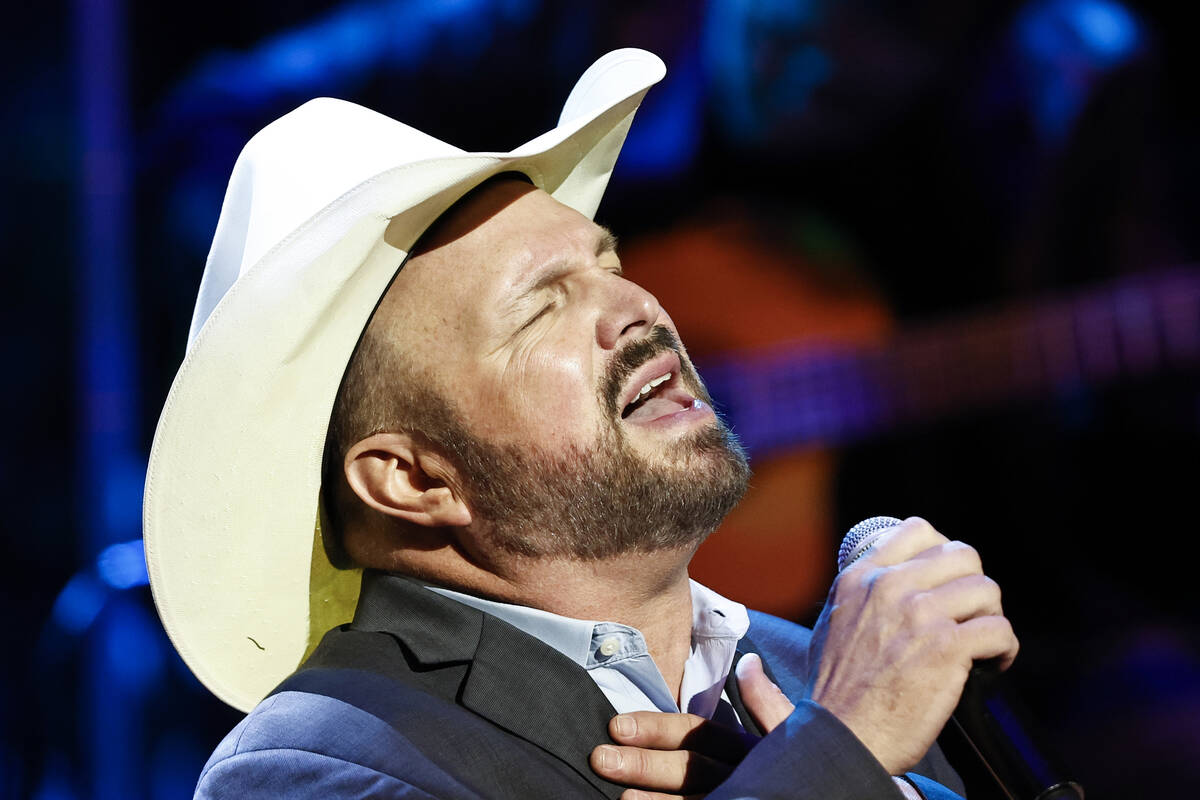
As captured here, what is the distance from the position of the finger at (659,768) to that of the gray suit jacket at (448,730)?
0.09 ft

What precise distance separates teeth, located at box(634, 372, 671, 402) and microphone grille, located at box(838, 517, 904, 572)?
369mm

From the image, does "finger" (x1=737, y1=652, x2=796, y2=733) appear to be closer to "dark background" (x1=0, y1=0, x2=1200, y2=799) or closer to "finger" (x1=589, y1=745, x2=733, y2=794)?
"finger" (x1=589, y1=745, x2=733, y2=794)

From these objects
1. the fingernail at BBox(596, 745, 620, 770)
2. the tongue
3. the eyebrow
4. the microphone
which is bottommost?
the fingernail at BBox(596, 745, 620, 770)

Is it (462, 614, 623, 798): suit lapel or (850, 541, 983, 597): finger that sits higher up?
(850, 541, 983, 597): finger

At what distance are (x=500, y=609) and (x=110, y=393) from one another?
215 cm

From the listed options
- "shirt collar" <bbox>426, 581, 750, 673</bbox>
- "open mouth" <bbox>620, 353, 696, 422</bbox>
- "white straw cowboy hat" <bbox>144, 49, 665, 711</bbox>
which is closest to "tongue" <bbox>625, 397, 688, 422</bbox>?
"open mouth" <bbox>620, 353, 696, 422</bbox>

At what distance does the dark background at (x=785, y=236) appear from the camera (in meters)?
2.86

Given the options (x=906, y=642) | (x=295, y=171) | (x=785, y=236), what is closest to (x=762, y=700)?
(x=906, y=642)

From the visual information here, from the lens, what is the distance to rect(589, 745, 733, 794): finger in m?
1.33

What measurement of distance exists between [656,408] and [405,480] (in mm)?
408

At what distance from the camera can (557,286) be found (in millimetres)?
1681

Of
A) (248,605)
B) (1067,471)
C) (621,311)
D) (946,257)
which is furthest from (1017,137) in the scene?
(248,605)

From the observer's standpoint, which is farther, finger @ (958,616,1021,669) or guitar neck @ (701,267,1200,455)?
guitar neck @ (701,267,1200,455)

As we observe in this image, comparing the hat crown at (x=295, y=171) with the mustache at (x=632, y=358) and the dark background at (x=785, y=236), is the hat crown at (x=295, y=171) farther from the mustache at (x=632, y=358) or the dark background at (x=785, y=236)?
the dark background at (x=785, y=236)
